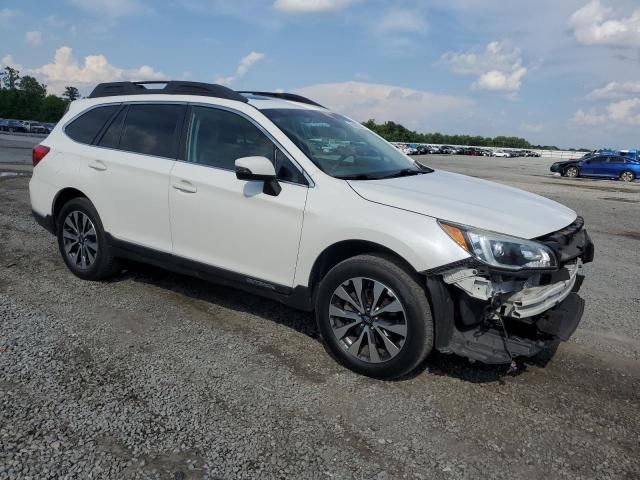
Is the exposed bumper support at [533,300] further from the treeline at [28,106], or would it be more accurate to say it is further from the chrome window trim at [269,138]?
the treeline at [28,106]

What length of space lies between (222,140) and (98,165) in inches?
56.6

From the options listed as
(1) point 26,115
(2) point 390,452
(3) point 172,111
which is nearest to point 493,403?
(2) point 390,452

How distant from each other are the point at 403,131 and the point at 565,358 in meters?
107

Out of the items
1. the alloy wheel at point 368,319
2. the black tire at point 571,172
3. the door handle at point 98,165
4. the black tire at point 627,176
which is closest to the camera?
the alloy wheel at point 368,319

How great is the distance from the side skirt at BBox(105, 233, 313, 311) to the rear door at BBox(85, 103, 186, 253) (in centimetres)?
7

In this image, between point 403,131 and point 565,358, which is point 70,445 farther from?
point 403,131

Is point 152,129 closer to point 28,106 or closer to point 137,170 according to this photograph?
point 137,170

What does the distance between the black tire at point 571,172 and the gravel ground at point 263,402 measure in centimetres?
2786

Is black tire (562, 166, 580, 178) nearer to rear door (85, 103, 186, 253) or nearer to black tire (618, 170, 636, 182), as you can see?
black tire (618, 170, 636, 182)

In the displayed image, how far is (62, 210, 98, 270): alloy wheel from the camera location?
5176 mm

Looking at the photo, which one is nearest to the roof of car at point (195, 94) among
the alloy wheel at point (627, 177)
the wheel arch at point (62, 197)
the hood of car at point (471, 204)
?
the wheel arch at point (62, 197)

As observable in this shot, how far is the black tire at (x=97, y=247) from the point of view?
16.6 ft

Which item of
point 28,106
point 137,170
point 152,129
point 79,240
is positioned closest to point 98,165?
point 137,170

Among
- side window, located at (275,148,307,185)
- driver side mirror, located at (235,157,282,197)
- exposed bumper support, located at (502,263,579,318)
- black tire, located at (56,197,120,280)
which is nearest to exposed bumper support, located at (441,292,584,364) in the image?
exposed bumper support, located at (502,263,579,318)
